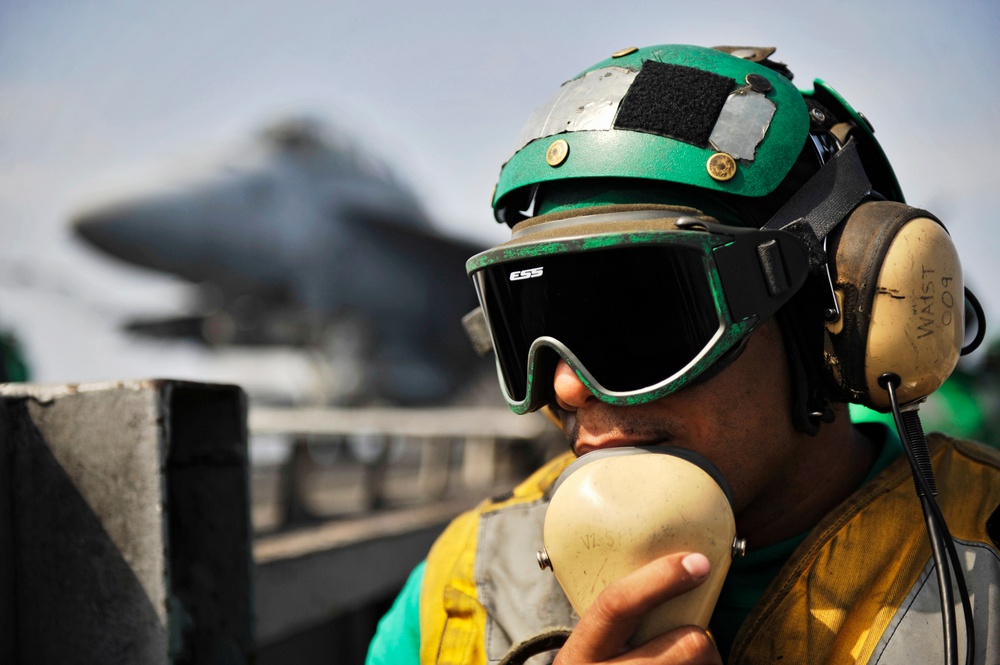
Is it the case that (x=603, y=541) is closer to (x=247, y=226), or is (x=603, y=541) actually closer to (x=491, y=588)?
(x=491, y=588)

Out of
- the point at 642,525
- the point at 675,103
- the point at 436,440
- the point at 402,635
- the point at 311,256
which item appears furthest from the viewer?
the point at 311,256

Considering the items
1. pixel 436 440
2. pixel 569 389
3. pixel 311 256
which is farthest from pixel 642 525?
pixel 311 256

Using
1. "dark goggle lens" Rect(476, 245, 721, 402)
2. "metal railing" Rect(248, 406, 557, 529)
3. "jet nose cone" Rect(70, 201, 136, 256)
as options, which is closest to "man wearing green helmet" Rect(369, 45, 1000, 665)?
"dark goggle lens" Rect(476, 245, 721, 402)

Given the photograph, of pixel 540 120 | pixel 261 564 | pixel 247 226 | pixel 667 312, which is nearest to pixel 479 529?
pixel 667 312

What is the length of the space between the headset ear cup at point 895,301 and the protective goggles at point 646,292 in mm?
107

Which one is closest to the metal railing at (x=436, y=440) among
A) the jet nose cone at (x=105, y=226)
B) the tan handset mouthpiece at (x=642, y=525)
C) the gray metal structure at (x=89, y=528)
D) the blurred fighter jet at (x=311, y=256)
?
the gray metal structure at (x=89, y=528)

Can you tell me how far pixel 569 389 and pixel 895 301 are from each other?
0.57 m

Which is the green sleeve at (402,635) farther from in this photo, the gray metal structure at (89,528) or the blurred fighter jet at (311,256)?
the blurred fighter jet at (311,256)

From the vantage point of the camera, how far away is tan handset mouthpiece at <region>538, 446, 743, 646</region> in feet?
4.36

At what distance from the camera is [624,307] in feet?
5.04

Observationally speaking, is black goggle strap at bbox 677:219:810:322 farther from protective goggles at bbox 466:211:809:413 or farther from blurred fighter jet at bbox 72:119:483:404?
blurred fighter jet at bbox 72:119:483:404

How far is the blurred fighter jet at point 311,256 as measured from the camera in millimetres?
20078

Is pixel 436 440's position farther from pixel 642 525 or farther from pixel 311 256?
pixel 311 256

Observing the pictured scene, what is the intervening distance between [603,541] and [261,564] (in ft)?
9.68
